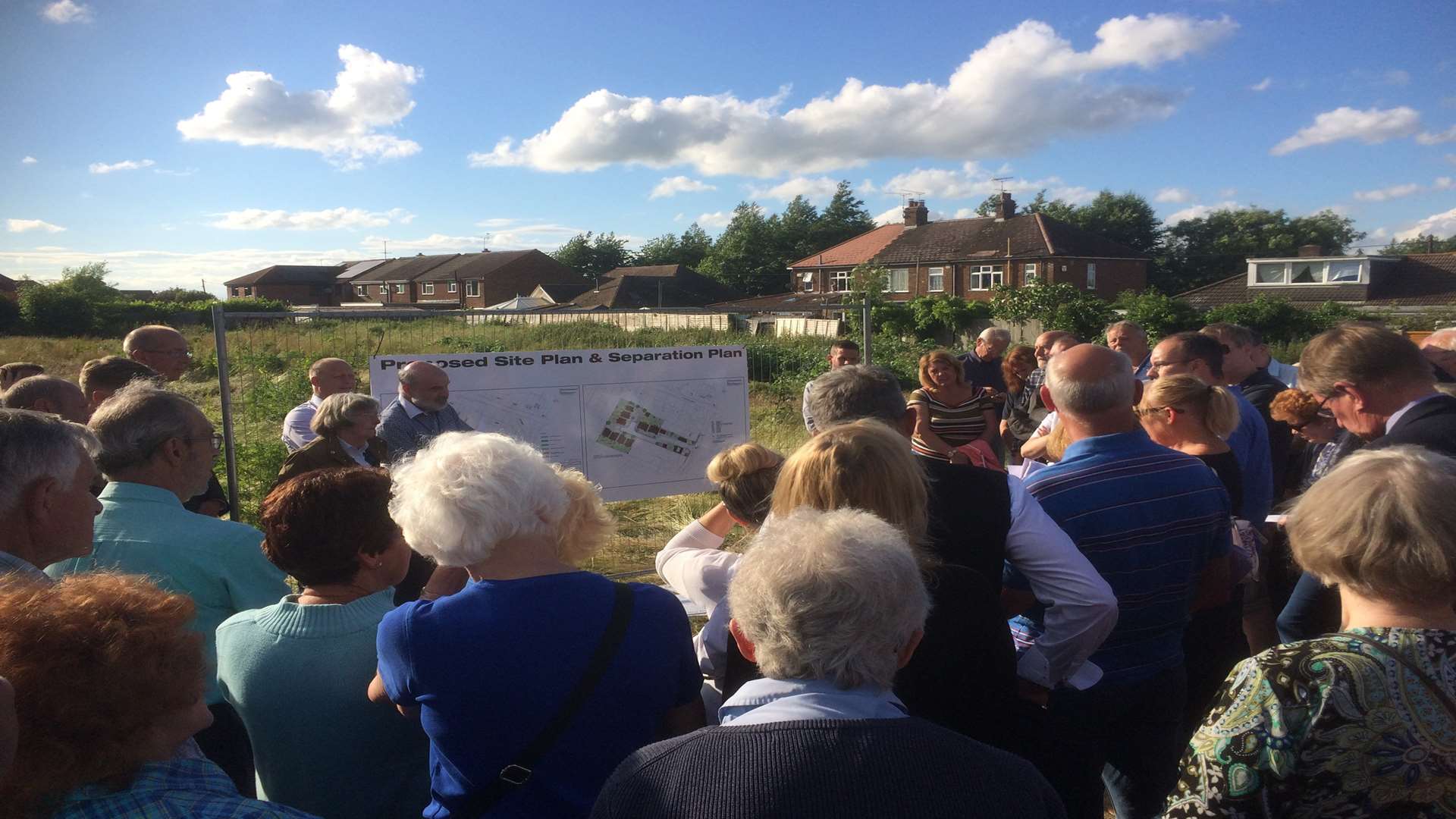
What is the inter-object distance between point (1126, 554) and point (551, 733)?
5.78 feet

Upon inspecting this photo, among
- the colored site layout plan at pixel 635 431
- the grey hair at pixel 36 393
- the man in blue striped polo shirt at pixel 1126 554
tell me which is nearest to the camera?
the man in blue striped polo shirt at pixel 1126 554

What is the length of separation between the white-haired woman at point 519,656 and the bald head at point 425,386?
3466mm

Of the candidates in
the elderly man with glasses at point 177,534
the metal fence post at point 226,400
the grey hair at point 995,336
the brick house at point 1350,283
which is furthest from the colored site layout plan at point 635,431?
the brick house at point 1350,283

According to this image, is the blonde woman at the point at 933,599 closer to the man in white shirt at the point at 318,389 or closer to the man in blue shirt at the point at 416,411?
the man in blue shirt at the point at 416,411

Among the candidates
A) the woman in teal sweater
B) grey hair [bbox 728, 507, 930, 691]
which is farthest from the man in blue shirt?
grey hair [bbox 728, 507, 930, 691]

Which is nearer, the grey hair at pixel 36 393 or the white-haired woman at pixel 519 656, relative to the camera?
the white-haired woman at pixel 519 656

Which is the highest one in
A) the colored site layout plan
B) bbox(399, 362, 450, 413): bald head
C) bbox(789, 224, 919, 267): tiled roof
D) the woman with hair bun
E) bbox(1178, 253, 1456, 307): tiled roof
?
bbox(789, 224, 919, 267): tiled roof

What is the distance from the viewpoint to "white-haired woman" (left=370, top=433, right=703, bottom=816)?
5.71ft

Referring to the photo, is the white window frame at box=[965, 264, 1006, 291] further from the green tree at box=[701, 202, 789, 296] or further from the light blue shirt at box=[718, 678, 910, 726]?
the light blue shirt at box=[718, 678, 910, 726]

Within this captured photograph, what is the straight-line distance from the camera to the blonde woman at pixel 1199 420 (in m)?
3.29

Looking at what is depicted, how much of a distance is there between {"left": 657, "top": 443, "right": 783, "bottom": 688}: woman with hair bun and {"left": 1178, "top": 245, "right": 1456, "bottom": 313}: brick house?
149 ft

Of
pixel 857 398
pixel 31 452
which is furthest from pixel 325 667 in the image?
pixel 857 398

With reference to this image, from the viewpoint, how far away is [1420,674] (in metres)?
1.45

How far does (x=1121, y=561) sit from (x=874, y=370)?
107 cm
